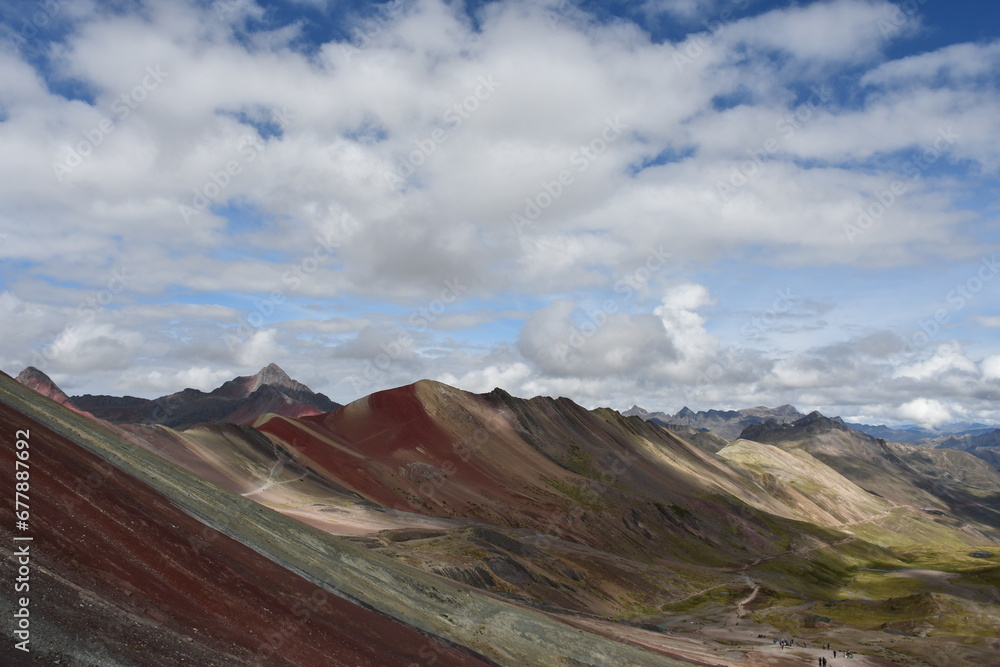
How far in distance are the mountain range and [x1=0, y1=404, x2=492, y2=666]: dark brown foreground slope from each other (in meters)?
0.11

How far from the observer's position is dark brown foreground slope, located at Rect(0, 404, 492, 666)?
74.8ft

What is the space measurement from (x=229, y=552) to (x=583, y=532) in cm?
10850

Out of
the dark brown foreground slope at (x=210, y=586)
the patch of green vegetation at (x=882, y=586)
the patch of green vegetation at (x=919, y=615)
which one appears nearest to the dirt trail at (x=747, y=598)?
the patch of green vegetation at (x=919, y=615)

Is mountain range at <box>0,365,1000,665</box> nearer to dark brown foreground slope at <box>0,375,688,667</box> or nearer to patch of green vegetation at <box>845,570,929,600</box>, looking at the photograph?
dark brown foreground slope at <box>0,375,688,667</box>

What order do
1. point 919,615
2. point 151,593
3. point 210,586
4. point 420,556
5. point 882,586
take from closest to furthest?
1. point 151,593
2. point 210,586
3. point 420,556
4. point 919,615
5. point 882,586

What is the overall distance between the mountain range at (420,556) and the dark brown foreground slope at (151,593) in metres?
0.11

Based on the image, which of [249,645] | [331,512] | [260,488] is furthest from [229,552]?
[260,488]

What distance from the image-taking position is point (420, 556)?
68.2 meters

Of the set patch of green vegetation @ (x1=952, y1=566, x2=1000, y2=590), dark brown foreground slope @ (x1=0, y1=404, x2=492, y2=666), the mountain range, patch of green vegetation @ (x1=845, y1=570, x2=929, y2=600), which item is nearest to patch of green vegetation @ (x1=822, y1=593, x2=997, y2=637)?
the mountain range

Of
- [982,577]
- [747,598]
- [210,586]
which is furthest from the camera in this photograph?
[982,577]

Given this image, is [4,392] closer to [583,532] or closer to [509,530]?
[509,530]

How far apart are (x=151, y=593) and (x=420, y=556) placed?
43850 mm

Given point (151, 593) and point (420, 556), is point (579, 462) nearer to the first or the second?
point (420, 556)

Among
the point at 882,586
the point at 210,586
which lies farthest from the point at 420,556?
the point at 882,586
